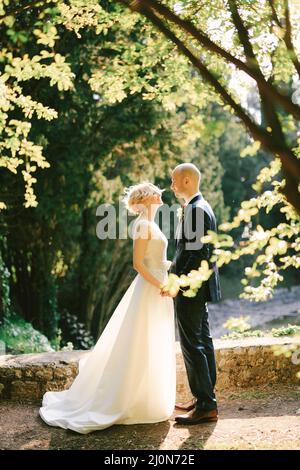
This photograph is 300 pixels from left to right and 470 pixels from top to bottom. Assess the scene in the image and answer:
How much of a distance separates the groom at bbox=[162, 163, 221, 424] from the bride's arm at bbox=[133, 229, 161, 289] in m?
0.23

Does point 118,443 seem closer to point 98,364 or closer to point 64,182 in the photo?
point 98,364

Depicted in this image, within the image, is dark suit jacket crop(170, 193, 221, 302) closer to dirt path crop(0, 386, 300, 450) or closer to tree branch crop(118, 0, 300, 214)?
dirt path crop(0, 386, 300, 450)

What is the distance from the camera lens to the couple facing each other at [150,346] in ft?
14.7

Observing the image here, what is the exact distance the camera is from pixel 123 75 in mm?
5320

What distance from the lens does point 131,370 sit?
4.57m

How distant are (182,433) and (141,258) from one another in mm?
1528

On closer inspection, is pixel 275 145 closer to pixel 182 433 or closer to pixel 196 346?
pixel 196 346

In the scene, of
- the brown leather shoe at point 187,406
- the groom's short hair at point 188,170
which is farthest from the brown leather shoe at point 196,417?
the groom's short hair at point 188,170

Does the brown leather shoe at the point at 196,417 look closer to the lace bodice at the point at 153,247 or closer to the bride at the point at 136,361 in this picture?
the bride at the point at 136,361

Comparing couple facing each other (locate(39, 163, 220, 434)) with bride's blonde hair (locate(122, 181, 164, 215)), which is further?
bride's blonde hair (locate(122, 181, 164, 215))

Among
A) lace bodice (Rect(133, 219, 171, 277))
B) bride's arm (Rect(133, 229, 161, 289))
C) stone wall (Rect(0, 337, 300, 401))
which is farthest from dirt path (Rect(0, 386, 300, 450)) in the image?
lace bodice (Rect(133, 219, 171, 277))

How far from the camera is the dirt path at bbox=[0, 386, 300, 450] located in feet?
13.3

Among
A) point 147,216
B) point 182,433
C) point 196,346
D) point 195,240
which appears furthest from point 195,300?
point 182,433

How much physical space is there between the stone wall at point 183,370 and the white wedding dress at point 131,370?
47cm
